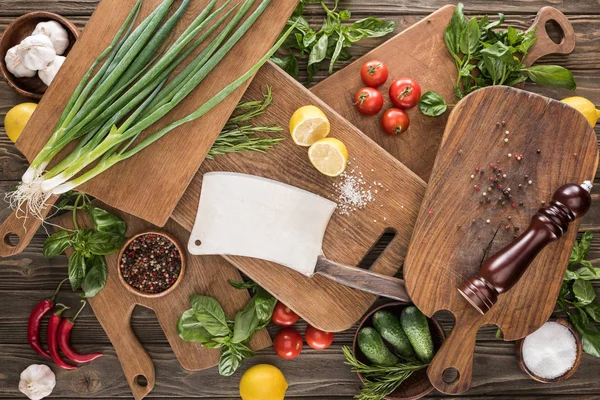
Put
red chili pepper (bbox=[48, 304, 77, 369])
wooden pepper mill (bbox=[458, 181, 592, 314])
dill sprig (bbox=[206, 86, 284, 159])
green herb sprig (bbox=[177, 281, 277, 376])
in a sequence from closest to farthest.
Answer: wooden pepper mill (bbox=[458, 181, 592, 314])
dill sprig (bbox=[206, 86, 284, 159])
green herb sprig (bbox=[177, 281, 277, 376])
red chili pepper (bbox=[48, 304, 77, 369])

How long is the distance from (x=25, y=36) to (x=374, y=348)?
172 centimetres

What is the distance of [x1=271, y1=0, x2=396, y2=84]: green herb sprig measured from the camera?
5.78 ft

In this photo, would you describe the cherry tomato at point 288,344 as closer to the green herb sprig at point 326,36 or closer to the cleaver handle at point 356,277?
the cleaver handle at point 356,277

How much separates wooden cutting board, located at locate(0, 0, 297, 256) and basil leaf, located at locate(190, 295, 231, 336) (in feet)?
1.16

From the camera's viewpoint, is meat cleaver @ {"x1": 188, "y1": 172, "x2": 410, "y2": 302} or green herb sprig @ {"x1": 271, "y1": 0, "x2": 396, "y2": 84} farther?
green herb sprig @ {"x1": 271, "y1": 0, "x2": 396, "y2": 84}

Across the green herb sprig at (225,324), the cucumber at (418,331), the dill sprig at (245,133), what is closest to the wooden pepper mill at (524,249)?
the cucumber at (418,331)

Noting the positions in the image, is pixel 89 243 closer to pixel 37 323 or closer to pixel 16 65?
pixel 37 323

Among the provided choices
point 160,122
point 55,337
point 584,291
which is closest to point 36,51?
point 160,122

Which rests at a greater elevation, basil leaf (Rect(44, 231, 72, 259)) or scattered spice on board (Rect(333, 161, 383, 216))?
scattered spice on board (Rect(333, 161, 383, 216))

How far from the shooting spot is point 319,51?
176 cm

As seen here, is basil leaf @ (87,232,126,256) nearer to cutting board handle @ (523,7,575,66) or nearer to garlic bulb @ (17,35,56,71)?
garlic bulb @ (17,35,56,71)

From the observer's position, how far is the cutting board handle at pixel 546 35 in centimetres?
182

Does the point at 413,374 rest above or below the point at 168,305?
above

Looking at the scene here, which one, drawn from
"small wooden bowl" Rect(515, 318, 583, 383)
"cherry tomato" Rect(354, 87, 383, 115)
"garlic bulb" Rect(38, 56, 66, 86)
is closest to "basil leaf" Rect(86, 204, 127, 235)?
"garlic bulb" Rect(38, 56, 66, 86)
